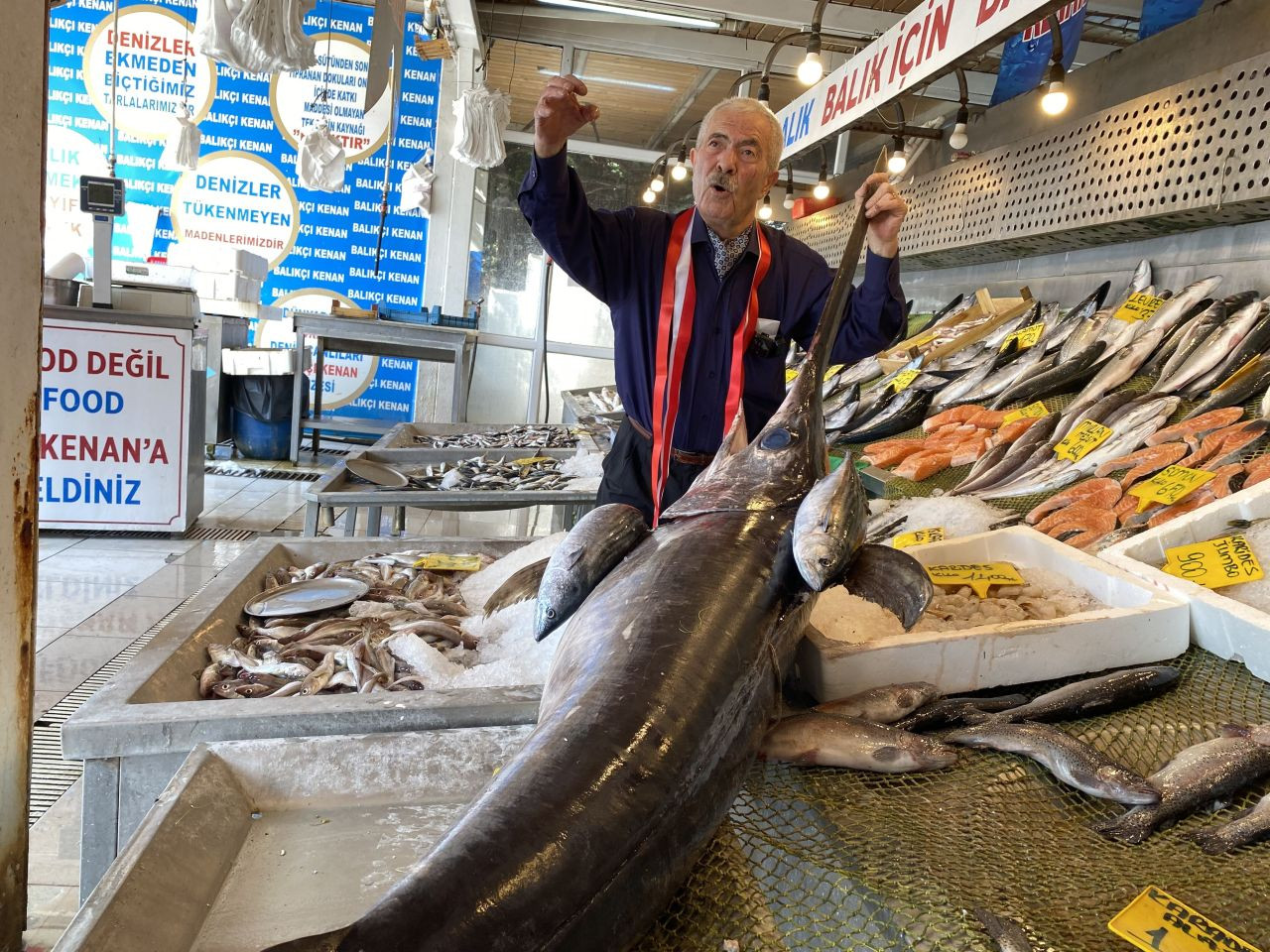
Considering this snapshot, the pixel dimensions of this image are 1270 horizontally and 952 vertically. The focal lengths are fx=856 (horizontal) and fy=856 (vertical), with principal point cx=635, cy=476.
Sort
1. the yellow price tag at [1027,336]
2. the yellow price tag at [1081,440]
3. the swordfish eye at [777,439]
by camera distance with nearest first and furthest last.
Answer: the swordfish eye at [777,439] < the yellow price tag at [1081,440] < the yellow price tag at [1027,336]

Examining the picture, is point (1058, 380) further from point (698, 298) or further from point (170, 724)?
point (170, 724)

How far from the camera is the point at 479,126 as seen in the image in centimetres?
973

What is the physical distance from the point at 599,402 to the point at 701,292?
16.7ft

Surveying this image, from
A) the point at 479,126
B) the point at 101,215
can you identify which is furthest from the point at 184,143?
the point at 101,215

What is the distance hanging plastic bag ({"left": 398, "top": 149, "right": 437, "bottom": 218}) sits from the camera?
36.2ft

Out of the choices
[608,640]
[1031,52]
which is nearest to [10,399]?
[608,640]

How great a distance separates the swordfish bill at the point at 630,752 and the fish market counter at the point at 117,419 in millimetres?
5760

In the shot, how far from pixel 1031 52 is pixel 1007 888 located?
6.83 m

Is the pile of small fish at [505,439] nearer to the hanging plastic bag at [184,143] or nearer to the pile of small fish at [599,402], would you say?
the pile of small fish at [599,402]

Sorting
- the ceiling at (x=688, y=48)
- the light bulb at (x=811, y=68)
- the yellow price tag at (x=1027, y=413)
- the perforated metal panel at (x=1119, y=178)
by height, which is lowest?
the yellow price tag at (x=1027, y=413)

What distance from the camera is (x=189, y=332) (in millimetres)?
6355

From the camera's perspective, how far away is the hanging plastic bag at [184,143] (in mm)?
9352

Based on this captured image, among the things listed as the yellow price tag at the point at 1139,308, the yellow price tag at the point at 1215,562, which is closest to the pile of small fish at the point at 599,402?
the yellow price tag at the point at 1139,308

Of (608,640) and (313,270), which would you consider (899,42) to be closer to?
(608,640)
